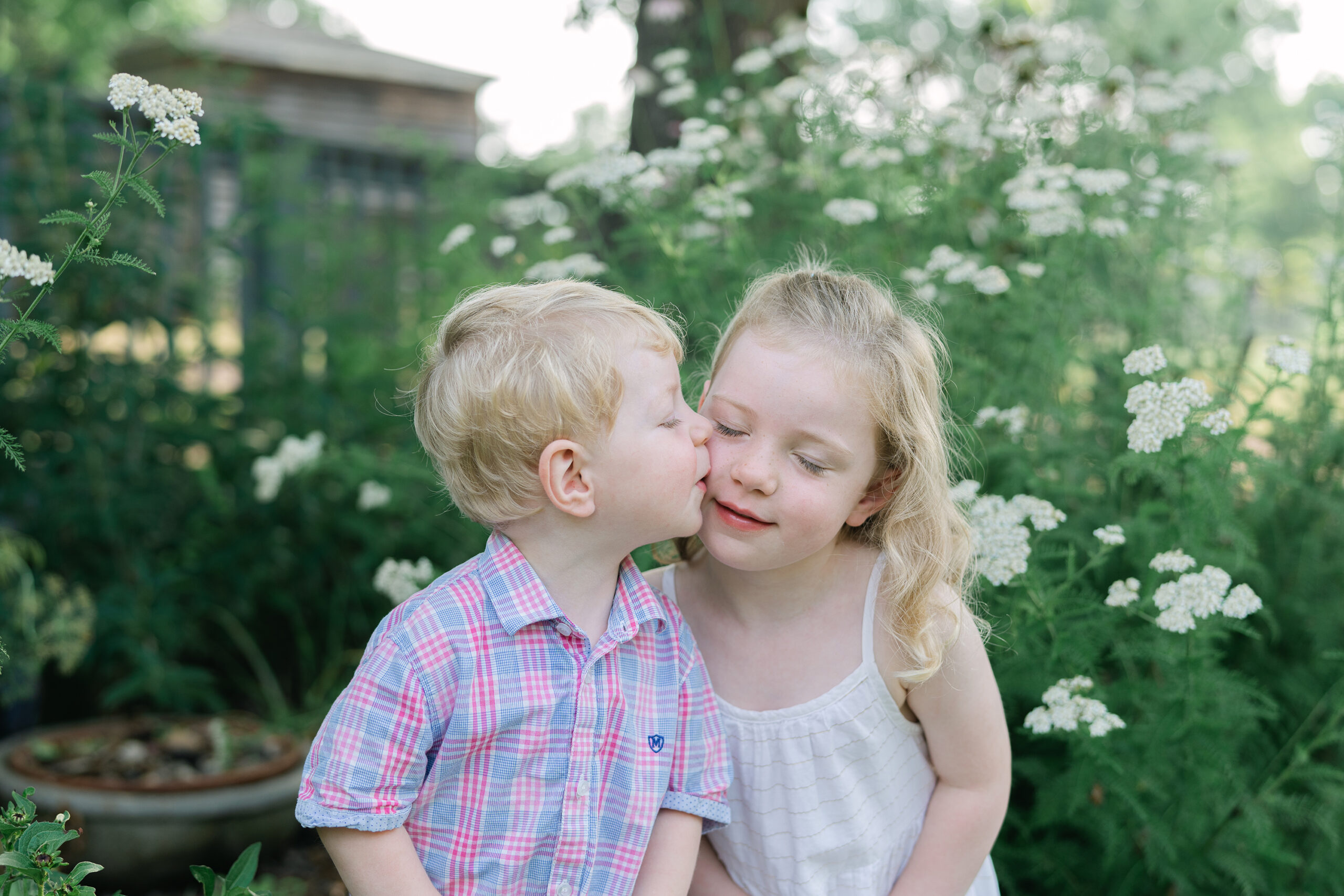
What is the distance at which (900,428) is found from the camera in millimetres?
1582

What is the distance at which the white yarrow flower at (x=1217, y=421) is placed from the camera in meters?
1.67

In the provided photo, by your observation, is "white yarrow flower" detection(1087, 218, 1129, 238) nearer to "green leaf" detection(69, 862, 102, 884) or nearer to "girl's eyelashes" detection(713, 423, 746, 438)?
"girl's eyelashes" detection(713, 423, 746, 438)

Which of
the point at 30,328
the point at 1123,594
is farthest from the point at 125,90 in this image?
the point at 1123,594

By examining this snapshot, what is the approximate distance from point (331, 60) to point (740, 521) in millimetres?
10304

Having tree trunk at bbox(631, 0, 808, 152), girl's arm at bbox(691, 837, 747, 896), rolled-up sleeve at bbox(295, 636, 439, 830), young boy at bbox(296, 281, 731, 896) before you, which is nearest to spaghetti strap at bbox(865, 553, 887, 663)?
young boy at bbox(296, 281, 731, 896)

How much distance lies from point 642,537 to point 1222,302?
9.42ft

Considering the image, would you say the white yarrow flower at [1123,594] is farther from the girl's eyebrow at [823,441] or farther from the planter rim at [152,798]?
the planter rim at [152,798]

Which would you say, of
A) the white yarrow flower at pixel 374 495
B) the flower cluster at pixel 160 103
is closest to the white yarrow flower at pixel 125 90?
the flower cluster at pixel 160 103

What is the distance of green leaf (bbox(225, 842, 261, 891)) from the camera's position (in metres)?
1.39

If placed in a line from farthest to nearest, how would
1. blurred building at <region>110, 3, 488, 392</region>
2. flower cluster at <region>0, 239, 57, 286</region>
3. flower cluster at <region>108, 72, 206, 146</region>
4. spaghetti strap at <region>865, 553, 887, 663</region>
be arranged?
blurred building at <region>110, 3, 488, 392</region>, spaghetti strap at <region>865, 553, 887, 663</region>, flower cluster at <region>108, 72, 206, 146</region>, flower cluster at <region>0, 239, 57, 286</region>

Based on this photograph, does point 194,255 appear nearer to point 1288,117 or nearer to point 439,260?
point 439,260

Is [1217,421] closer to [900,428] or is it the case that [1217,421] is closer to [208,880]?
[900,428]

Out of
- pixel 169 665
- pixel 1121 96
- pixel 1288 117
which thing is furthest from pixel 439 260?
pixel 1288 117

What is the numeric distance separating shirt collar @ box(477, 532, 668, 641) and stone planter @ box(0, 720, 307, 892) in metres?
1.41
